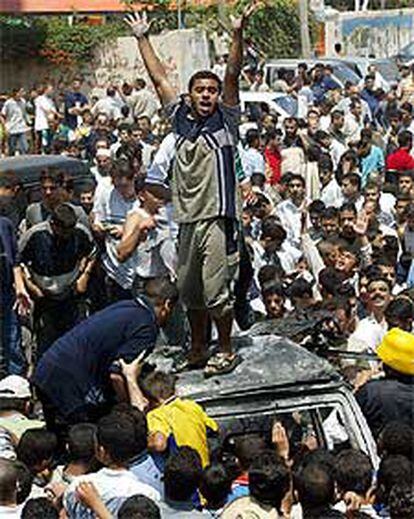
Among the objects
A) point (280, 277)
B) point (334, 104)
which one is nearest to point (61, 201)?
point (280, 277)

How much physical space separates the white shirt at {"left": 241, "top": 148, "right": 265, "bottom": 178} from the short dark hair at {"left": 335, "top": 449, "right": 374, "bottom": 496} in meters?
7.86

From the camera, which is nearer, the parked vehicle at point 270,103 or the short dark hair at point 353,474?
the short dark hair at point 353,474

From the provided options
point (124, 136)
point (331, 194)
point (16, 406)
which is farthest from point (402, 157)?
point (16, 406)

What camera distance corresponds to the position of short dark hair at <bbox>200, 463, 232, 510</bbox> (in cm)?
547

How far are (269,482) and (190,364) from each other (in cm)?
138

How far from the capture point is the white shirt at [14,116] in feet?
65.9

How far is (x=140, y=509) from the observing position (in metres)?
4.81

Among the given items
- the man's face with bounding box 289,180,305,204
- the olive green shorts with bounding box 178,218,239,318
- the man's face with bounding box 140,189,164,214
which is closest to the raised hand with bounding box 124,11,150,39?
the olive green shorts with bounding box 178,218,239,318

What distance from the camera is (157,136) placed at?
15297 millimetres

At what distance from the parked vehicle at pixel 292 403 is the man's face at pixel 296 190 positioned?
5.26m

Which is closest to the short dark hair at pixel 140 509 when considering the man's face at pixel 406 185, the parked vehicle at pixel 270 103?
the man's face at pixel 406 185

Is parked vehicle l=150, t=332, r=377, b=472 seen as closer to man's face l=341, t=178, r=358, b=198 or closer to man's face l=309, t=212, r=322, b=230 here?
man's face l=309, t=212, r=322, b=230

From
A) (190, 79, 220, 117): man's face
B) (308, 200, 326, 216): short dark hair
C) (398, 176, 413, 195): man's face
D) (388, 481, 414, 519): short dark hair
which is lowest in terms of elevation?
(388, 481, 414, 519): short dark hair

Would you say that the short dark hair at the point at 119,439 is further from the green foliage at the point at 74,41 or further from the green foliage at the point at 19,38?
the green foliage at the point at 74,41
